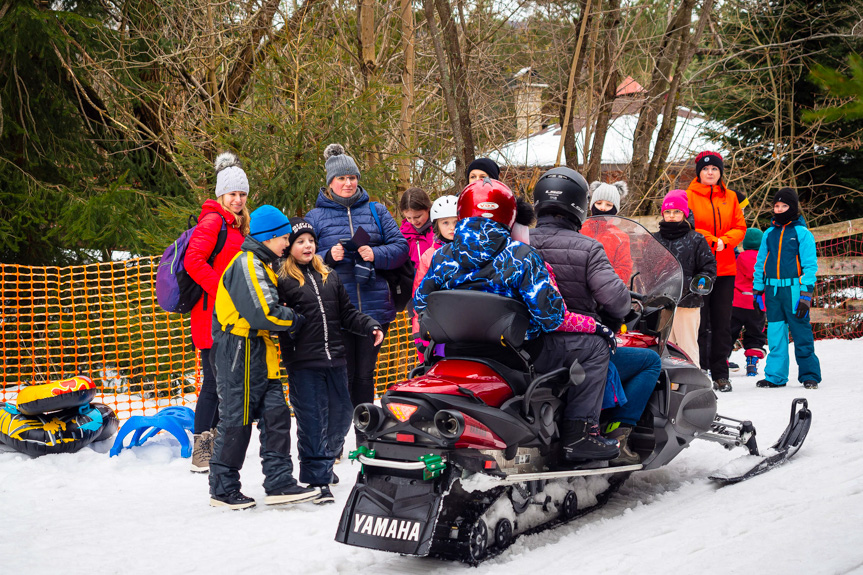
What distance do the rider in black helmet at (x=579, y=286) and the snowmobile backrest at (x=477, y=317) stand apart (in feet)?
1.28

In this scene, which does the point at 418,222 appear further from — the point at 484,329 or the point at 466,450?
the point at 466,450

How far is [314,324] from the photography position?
489 centimetres

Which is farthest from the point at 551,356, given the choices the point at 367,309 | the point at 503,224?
the point at 367,309

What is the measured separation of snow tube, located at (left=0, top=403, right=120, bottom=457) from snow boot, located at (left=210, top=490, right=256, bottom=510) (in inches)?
85.8

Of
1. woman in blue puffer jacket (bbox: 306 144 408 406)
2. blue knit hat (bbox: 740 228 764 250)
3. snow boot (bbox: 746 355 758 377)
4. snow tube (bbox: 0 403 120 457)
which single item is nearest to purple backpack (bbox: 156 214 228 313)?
woman in blue puffer jacket (bbox: 306 144 408 406)

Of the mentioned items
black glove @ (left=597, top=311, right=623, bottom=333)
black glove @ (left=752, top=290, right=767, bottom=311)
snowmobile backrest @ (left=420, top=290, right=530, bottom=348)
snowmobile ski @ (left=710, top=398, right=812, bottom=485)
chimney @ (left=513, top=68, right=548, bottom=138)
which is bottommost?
snowmobile ski @ (left=710, top=398, right=812, bottom=485)

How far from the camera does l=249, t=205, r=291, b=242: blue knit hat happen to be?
4.79m

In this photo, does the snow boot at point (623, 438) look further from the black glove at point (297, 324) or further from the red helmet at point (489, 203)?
the black glove at point (297, 324)

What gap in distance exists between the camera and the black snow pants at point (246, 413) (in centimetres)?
461

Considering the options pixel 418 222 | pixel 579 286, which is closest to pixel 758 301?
pixel 418 222

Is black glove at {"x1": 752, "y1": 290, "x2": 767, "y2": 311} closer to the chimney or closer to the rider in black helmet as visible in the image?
the chimney

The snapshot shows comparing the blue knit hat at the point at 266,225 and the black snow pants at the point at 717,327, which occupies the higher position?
the blue knit hat at the point at 266,225

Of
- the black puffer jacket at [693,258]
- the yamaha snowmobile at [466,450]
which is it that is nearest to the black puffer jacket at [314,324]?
the yamaha snowmobile at [466,450]

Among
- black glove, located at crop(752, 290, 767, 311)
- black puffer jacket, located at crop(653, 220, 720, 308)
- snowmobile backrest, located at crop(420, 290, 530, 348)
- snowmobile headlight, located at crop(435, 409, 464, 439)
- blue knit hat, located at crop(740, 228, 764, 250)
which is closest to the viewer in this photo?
snowmobile headlight, located at crop(435, 409, 464, 439)
